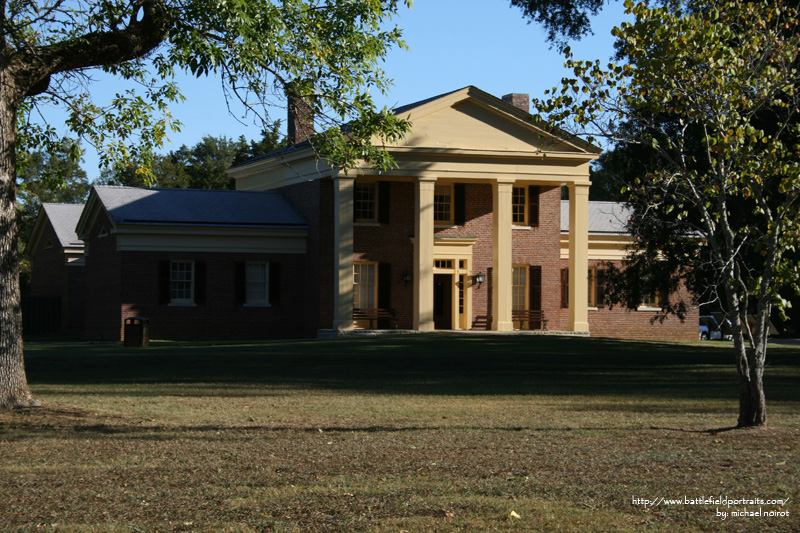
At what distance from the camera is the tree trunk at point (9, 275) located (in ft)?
40.2

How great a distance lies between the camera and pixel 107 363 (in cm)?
2242

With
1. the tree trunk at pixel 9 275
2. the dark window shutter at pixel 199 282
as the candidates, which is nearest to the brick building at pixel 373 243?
the dark window shutter at pixel 199 282

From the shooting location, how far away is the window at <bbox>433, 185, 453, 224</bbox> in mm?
37156

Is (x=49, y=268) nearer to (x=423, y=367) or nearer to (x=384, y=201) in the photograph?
(x=384, y=201)

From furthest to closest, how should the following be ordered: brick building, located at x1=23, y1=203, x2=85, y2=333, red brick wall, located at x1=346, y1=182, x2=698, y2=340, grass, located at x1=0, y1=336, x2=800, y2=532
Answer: brick building, located at x1=23, y1=203, x2=85, y2=333 < red brick wall, located at x1=346, y1=182, x2=698, y2=340 < grass, located at x1=0, y1=336, x2=800, y2=532

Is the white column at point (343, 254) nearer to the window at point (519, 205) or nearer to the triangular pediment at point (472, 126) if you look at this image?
the triangular pediment at point (472, 126)

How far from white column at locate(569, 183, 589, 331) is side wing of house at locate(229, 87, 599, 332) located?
0.18ft

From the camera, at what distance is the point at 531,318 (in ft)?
124

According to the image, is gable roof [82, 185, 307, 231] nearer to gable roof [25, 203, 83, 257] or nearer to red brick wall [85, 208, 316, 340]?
red brick wall [85, 208, 316, 340]

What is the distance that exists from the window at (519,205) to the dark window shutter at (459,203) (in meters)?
2.24

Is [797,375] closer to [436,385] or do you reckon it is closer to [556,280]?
[436,385]

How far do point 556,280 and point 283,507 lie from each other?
31.7 metres

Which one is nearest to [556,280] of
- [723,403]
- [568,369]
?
[568,369]

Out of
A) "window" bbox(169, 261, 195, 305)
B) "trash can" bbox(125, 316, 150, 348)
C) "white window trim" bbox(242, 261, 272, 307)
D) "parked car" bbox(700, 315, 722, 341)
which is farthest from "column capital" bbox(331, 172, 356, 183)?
"parked car" bbox(700, 315, 722, 341)
